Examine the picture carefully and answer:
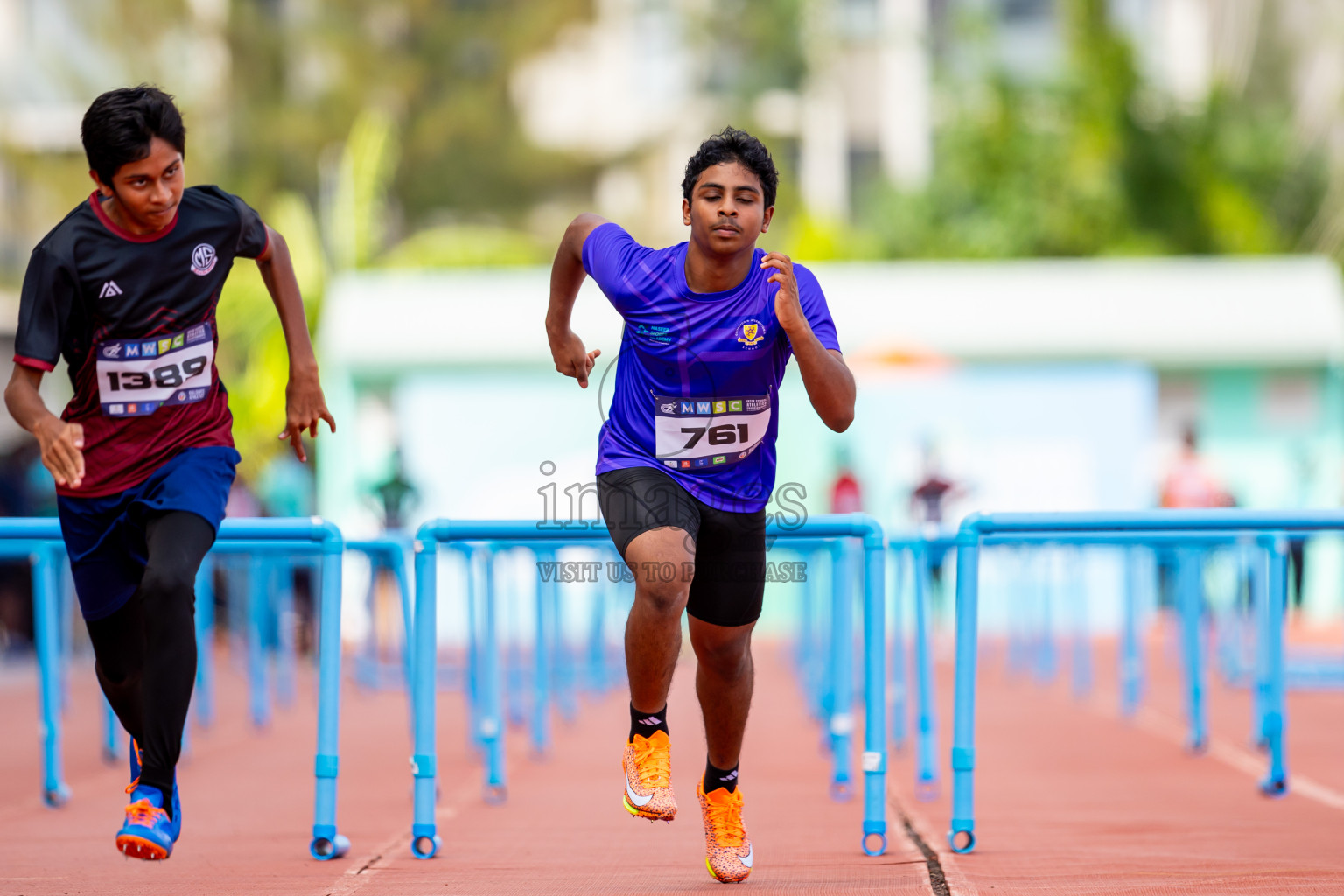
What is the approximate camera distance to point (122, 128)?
423cm

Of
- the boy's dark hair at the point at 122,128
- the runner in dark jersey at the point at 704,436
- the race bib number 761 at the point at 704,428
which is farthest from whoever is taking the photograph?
the race bib number 761 at the point at 704,428

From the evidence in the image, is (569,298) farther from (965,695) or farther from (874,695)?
(965,695)

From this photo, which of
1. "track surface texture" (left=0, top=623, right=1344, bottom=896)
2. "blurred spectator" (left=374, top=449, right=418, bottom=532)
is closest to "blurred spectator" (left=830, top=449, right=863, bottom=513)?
"blurred spectator" (left=374, top=449, right=418, bottom=532)

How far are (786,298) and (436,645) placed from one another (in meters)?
1.68

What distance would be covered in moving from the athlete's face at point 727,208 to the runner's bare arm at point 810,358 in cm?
13

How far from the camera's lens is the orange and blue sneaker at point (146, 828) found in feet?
13.4

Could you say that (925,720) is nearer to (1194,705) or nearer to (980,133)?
(1194,705)

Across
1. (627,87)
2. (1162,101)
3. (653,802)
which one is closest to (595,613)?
(653,802)

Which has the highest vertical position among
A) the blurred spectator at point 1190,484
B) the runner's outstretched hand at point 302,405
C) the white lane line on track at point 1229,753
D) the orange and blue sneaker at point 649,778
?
the runner's outstretched hand at point 302,405

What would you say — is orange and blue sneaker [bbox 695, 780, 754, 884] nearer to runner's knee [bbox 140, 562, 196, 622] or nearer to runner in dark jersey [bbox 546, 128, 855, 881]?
runner in dark jersey [bbox 546, 128, 855, 881]

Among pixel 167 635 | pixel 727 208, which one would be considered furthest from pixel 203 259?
pixel 727 208

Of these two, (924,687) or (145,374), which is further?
(924,687)

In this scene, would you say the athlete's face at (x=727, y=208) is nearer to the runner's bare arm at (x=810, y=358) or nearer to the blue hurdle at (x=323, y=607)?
the runner's bare arm at (x=810, y=358)

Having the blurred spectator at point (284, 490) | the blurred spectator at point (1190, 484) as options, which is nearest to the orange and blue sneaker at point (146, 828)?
the blurred spectator at point (1190, 484)
